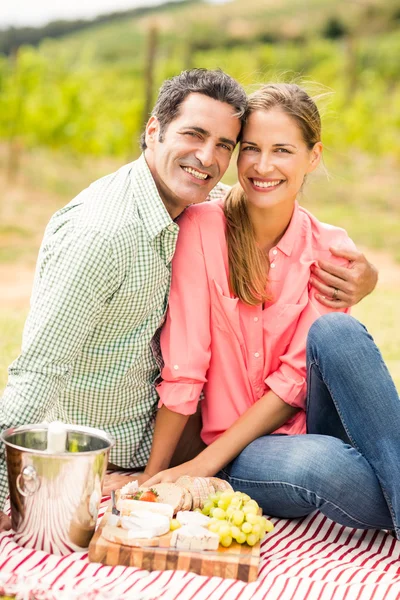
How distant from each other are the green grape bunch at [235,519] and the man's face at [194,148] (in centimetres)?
83

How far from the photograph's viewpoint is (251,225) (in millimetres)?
2586

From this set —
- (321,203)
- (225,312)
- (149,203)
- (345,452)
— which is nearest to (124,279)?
(149,203)

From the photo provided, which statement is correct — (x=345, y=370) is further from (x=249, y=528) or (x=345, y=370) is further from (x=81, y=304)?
(x=81, y=304)

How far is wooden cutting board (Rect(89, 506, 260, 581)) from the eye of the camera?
6.57 ft

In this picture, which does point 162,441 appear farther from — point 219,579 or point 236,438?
point 219,579

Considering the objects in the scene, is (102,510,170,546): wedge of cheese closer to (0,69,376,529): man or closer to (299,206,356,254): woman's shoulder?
(0,69,376,529): man

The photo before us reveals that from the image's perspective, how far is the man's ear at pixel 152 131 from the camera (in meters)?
2.49

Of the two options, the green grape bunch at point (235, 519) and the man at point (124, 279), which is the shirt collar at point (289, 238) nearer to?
the man at point (124, 279)

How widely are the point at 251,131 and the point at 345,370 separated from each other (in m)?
0.76

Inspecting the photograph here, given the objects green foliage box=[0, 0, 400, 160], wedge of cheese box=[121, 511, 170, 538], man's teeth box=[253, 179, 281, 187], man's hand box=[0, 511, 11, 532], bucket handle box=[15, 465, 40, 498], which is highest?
green foliage box=[0, 0, 400, 160]

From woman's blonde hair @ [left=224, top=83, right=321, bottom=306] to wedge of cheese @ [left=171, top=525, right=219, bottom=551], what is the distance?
73 centimetres

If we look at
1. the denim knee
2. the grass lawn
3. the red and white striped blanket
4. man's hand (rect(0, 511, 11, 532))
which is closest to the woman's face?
the denim knee

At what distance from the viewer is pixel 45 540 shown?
204 cm

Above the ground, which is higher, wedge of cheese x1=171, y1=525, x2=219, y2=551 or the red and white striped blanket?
wedge of cheese x1=171, y1=525, x2=219, y2=551
